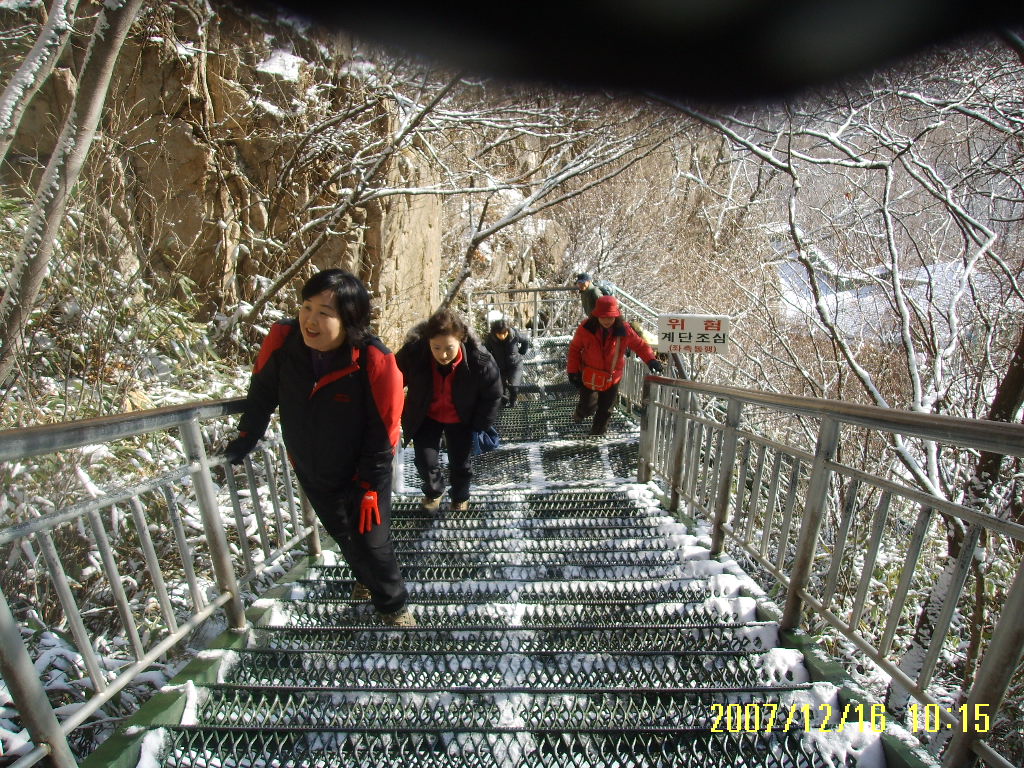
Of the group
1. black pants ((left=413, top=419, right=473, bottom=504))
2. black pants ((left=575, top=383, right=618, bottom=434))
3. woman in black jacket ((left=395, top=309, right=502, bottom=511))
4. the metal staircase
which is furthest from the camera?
black pants ((left=575, top=383, right=618, bottom=434))

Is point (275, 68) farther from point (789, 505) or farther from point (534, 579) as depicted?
point (789, 505)

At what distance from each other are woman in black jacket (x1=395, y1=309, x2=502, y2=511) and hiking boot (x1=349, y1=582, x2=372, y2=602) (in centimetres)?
122

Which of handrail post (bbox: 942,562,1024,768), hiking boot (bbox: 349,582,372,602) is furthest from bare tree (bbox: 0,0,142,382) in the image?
handrail post (bbox: 942,562,1024,768)

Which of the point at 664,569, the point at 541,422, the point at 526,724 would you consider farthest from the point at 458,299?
the point at 526,724

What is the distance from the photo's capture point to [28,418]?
12.3ft

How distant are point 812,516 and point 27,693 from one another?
267 cm

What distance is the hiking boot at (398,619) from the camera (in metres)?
2.49

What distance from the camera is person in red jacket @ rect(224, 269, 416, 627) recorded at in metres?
2.20

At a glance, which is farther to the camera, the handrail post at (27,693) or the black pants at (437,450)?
the black pants at (437,450)

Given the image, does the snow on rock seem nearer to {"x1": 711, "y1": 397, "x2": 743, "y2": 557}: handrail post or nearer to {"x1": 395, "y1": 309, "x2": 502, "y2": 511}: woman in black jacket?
Answer: {"x1": 395, "y1": 309, "x2": 502, "y2": 511}: woman in black jacket

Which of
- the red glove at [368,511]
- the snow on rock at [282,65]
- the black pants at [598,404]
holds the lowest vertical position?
the black pants at [598,404]
